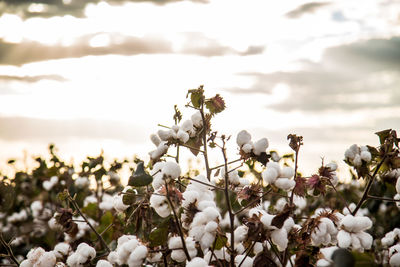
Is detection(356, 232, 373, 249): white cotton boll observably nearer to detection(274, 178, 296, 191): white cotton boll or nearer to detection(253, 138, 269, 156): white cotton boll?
detection(274, 178, 296, 191): white cotton boll

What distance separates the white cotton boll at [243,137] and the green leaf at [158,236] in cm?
47

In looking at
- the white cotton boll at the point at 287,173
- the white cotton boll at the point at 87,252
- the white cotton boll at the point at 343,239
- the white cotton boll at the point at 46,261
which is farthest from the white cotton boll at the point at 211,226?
the white cotton boll at the point at 46,261

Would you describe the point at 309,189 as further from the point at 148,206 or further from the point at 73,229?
the point at 73,229

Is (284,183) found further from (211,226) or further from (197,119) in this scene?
(197,119)

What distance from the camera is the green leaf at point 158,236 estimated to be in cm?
179

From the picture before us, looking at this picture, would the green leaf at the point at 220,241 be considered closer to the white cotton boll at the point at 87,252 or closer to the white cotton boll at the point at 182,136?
the white cotton boll at the point at 182,136

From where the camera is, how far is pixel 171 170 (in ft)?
5.64

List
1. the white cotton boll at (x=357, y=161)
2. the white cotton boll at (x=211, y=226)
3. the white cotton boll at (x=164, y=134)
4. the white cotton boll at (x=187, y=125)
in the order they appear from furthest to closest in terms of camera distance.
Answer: the white cotton boll at (x=357, y=161), the white cotton boll at (x=187, y=125), the white cotton boll at (x=164, y=134), the white cotton boll at (x=211, y=226)

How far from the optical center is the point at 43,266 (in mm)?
2080

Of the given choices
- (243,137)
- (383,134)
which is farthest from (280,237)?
(383,134)

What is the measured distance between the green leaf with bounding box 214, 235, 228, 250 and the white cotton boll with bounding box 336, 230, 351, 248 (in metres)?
0.43

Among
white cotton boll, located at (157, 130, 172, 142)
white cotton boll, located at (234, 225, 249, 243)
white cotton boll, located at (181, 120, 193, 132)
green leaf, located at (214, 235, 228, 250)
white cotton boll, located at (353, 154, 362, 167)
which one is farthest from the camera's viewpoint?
white cotton boll, located at (353, 154, 362, 167)

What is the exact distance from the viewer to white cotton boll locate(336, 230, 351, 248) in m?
1.67

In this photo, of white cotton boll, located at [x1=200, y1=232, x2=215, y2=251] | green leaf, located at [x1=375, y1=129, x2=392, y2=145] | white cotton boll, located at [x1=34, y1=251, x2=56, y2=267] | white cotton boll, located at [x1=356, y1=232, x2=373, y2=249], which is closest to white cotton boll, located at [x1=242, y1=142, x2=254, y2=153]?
white cotton boll, located at [x1=200, y1=232, x2=215, y2=251]
